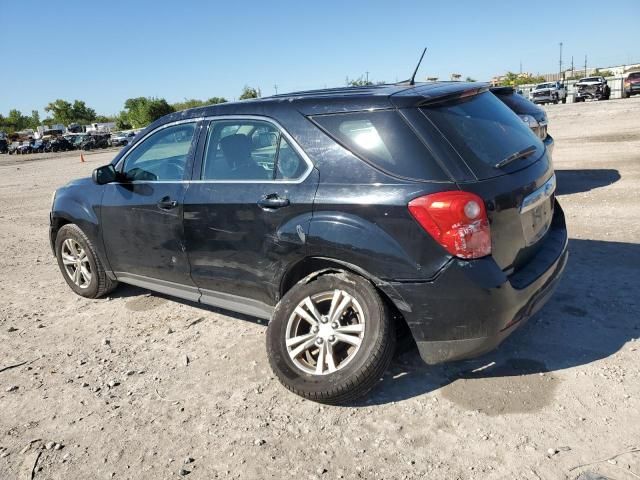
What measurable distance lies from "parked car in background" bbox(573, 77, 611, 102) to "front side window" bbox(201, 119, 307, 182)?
42.6 meters

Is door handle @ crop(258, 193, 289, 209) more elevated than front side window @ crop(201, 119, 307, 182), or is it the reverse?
front side window @ crop(201, 119, 307, 182)

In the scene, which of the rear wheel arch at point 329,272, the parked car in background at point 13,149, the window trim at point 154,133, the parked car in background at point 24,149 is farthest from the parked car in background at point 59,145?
the rear wheel arch at point 329,272

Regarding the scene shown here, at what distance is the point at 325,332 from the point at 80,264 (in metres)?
3.15

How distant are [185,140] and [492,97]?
2304mm

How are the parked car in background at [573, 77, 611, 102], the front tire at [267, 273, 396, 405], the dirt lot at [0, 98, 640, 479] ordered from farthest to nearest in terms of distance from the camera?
the parked car in background at [573, 77, 611, 102] → the front tire at [267, 273, 396, 405] → the dirt lot at [0, 98, 640, 479]

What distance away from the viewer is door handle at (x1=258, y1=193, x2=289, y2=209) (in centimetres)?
333

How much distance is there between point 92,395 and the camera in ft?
11.6

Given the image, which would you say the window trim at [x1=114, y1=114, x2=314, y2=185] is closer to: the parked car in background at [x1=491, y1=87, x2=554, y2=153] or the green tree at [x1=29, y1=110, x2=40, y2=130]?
the parked car in background at [x1=491, y1=87, x2=554, y2=153]

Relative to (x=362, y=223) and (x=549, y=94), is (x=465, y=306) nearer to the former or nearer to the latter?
(x=362, y=223)

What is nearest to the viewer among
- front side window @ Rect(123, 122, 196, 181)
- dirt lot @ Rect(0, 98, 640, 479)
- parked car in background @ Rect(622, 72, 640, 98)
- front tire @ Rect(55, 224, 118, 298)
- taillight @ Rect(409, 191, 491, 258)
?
dirt lot @ Rect(0, 98, 640, 479)

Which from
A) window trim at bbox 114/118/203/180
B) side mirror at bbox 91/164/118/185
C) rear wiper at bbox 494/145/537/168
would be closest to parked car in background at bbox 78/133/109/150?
window trim at bbox 114/118/203/180

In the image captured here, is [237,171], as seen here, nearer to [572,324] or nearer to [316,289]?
[316,289]

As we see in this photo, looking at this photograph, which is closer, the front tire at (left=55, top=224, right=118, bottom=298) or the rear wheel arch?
the rear wheel arch

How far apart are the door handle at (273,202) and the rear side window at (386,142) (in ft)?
1.67
